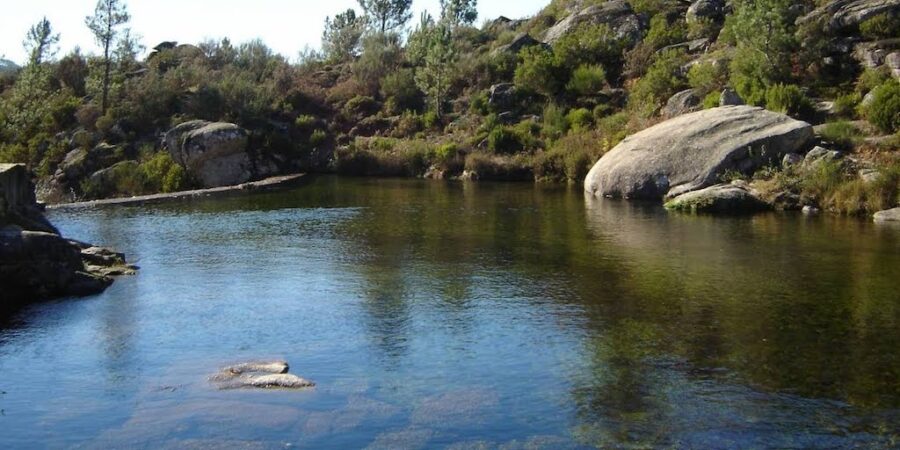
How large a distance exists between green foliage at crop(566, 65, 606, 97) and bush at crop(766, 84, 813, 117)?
51.3 feet

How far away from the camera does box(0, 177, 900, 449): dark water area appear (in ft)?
41.0

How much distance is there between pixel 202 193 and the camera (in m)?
44.7

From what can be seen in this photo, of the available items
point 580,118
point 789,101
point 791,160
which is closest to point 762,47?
point 789,101

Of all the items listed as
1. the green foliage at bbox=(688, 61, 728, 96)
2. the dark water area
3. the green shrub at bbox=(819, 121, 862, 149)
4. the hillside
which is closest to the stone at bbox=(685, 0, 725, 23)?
the hillside

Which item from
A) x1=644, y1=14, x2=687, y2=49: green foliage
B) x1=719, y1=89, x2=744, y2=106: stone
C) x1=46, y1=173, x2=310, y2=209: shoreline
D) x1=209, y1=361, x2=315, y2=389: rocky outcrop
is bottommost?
x1=209, y1=361, x2=315, y2=389: rocky outcrop

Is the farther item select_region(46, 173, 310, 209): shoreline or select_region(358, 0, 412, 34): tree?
select_region(358, 0, 412, 34): tree

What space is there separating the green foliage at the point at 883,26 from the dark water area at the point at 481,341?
23.8 m

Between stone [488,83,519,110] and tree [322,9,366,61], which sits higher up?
tree [322,9,366,61]

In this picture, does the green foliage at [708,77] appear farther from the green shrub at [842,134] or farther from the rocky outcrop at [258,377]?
the rocky outcrop at [258,377]

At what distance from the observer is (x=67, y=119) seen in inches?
2363

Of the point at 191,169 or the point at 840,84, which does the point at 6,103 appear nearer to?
the point at 191,169

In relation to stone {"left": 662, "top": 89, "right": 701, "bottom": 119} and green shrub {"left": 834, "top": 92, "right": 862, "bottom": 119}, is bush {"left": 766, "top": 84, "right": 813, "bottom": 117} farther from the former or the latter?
stone {"left": 662, "top": 89, "right": 701, "bottom": 119}

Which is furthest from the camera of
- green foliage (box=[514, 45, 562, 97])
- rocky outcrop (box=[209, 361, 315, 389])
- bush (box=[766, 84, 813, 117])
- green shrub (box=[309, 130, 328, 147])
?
green shrub (box=[309, 130, 328, 147])

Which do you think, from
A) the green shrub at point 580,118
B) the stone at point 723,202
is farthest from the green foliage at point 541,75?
the stone at point 723,202
